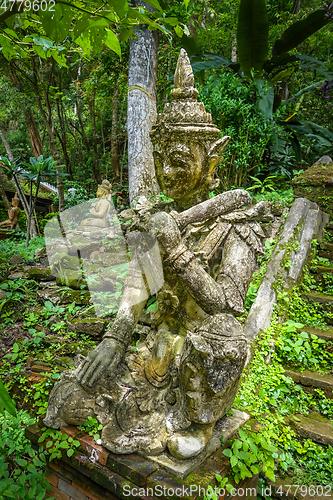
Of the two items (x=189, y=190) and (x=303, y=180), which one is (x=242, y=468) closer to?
(x=189, y=190)

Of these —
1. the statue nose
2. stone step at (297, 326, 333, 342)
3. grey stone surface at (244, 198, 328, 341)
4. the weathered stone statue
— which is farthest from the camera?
grey stone surface at (244, 198, 328, 341)

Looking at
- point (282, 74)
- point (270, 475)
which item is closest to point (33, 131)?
point (282, 74)

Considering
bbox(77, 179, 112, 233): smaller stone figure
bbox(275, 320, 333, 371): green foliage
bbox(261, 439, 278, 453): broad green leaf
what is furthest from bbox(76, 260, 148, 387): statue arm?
bbox(77, 179, 112, 233): smaller stone figure

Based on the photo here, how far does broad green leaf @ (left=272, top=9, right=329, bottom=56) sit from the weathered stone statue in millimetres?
5594

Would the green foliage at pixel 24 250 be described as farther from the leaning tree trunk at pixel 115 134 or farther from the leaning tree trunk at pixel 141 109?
the leaning tree trunk at pixel 115 134

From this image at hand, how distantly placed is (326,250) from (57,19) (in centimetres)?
434

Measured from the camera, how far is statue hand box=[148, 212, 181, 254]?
1.75 m

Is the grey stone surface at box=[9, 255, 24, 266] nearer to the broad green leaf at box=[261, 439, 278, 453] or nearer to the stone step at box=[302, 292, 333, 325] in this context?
the stone step at box=[302, 292, 333, 325]

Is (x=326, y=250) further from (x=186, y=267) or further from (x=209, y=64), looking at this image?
(x=209, y=64)

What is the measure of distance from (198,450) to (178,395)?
0.99 feet

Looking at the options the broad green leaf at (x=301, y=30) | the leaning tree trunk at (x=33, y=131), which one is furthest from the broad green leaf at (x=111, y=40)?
the leaning tree trunk at (x=33, y=131)

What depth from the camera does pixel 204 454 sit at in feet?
5.88

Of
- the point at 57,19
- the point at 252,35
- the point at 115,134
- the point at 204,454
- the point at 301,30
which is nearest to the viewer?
the point at 57,19

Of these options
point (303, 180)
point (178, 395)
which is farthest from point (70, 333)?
point (303, 180)
